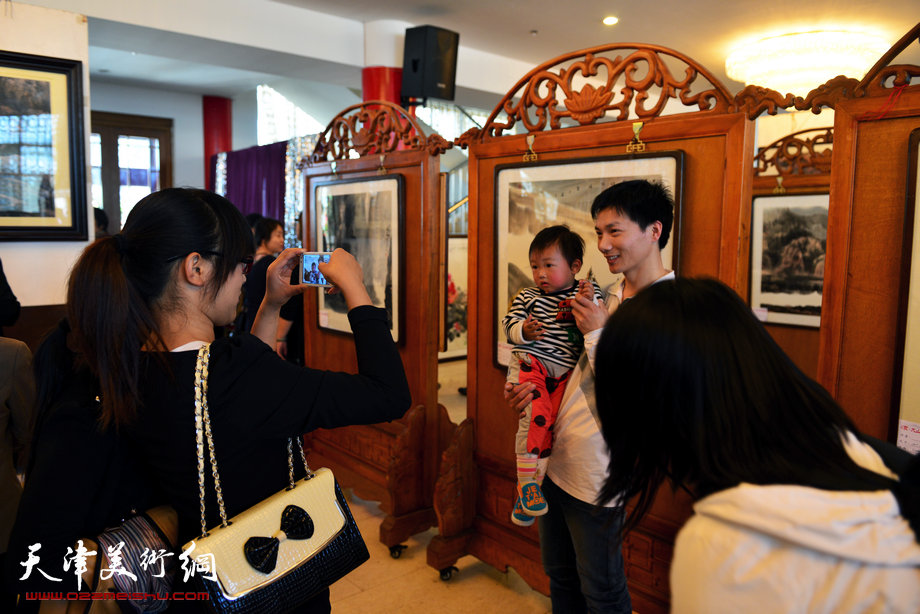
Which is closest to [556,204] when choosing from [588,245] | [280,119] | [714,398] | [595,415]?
[588,245]

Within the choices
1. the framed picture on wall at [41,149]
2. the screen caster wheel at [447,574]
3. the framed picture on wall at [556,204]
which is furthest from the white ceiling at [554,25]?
the screen caster wheel at [447,574]

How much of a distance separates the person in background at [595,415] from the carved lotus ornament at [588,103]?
48cm

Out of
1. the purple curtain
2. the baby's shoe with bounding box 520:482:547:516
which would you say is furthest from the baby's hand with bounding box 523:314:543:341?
the purple curtain

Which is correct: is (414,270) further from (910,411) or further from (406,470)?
(910,411)

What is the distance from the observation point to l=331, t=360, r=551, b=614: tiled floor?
8.71 feet

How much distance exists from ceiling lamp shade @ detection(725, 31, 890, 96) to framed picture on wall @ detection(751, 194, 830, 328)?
1.86 meters

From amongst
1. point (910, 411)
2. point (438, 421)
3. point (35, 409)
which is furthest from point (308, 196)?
point (910, 411)

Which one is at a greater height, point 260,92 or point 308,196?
point 260,92

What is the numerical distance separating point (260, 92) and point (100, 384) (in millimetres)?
8787

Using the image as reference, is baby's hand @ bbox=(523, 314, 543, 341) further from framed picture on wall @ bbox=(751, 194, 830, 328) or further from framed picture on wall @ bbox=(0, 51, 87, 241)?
framed picture on wall @ bbox=(0, 51, 87, 241)

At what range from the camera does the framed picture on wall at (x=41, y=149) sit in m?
3.39

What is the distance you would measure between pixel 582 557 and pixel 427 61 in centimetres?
461

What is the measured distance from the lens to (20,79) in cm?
340

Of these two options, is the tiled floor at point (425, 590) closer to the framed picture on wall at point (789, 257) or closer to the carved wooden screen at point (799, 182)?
the carved wooden screen at point (799, 182)
